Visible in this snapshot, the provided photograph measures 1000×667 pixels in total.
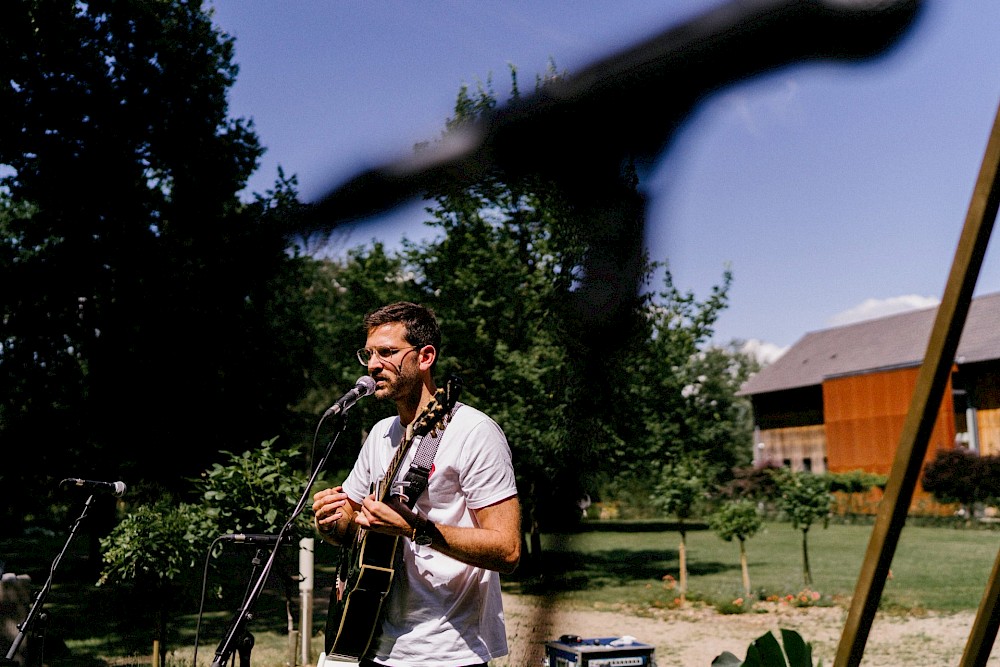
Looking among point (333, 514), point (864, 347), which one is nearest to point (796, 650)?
point (333, 514)

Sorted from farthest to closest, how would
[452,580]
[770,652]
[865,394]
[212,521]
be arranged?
[865,394] < [212,521] < [452,580] < [770,652]

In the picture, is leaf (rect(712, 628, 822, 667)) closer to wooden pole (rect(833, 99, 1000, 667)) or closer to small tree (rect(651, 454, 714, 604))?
wooden pole (rect(833, 99, 1000, 667))

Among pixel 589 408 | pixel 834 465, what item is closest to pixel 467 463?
pixel 589 408

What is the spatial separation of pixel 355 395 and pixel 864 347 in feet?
125

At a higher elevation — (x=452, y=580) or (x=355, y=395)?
(x=355, y=395)

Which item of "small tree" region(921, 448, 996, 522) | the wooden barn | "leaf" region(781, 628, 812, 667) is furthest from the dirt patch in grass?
the wooden barn

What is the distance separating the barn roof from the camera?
31016 millimetres

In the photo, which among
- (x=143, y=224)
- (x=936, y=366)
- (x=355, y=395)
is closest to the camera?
(x=936, y=366)

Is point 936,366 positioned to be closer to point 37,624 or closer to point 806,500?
point 37,624

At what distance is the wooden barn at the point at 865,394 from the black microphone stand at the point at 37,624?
2415cm

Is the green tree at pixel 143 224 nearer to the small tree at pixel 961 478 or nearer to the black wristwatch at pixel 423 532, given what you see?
the black wristwatch at pixel 423 532

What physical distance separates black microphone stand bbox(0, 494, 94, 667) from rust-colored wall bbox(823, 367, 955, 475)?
2810cm

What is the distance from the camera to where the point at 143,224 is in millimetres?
3027

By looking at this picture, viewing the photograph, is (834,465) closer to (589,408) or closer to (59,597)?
(59,597)
